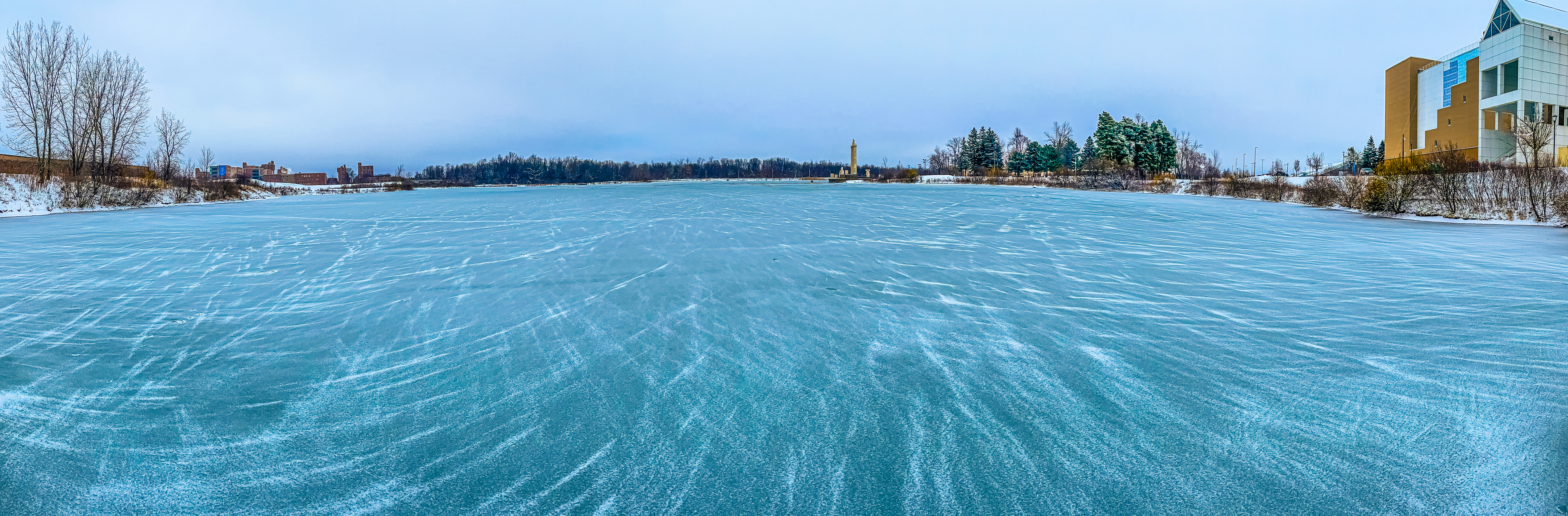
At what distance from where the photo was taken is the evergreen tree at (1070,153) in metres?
84.4

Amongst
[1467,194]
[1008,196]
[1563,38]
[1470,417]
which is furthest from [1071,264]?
[1563,38]

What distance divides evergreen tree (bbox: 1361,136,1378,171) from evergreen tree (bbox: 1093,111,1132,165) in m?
32.9

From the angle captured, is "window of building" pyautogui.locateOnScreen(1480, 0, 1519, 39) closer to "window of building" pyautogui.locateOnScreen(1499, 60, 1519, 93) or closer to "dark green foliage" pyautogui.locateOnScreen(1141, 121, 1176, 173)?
"window of building" pyautogui.locateOnScreen(1499, 60, 1519, 93)

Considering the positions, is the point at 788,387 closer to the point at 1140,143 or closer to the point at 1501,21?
the point at 1501,21

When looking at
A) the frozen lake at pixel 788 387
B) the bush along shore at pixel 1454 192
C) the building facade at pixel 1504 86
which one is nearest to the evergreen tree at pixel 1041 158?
the building facade at pixel 1504 86

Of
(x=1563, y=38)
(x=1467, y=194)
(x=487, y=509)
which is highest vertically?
(x=1563, y=38)

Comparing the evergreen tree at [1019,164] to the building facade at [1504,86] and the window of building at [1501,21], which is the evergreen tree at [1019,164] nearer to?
the building facade at [1504,86]

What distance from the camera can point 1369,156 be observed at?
7244cm

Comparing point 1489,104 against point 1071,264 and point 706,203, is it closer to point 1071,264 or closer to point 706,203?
point 706,203

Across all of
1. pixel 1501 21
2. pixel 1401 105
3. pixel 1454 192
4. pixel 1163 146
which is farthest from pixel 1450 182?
pixel 1163 146

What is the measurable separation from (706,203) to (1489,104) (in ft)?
143

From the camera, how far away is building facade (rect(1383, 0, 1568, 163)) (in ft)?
114

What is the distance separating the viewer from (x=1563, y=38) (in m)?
35.8

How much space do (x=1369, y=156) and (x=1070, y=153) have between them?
29832mm
